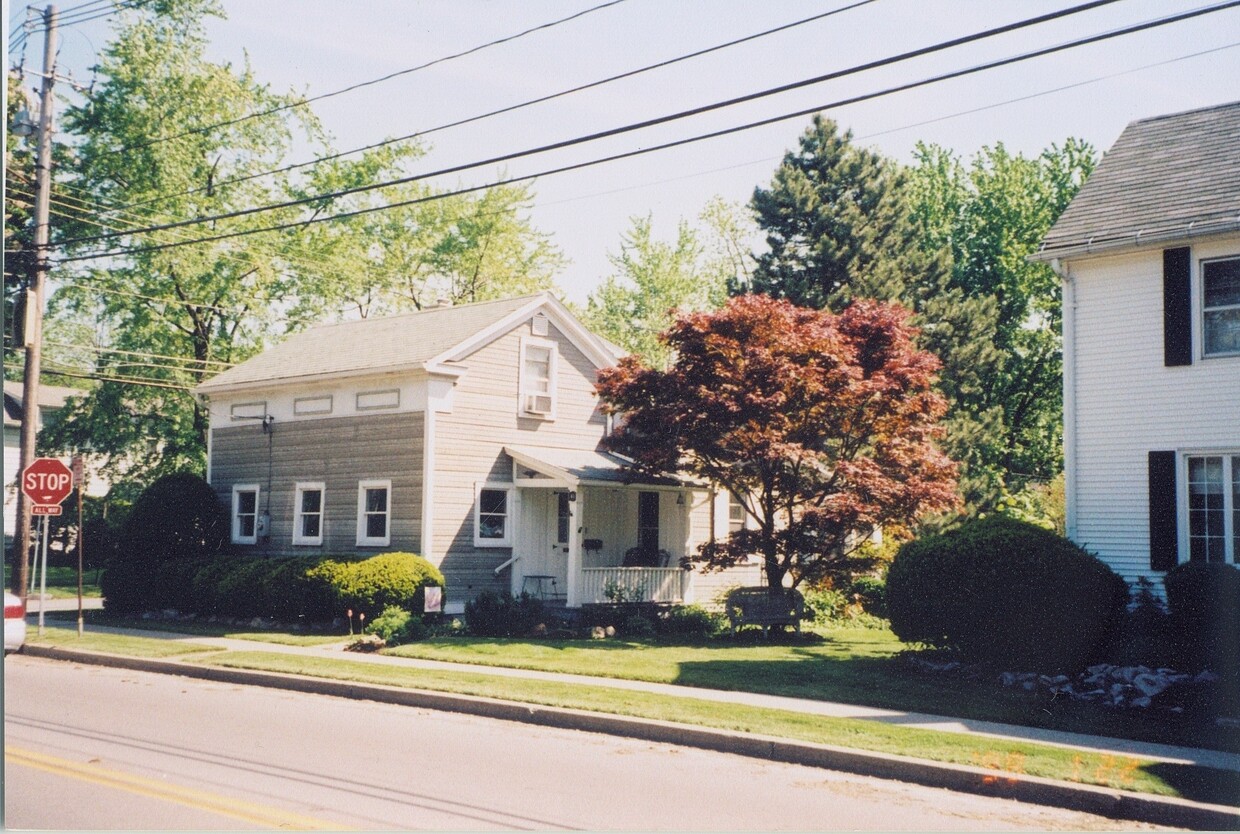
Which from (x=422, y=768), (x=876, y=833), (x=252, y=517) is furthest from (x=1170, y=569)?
(x=252, y=517)

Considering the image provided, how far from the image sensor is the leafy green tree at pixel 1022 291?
44.0 metres

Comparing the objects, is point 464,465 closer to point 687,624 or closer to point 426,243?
point 687,624

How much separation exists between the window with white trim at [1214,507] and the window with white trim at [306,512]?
17237 mm

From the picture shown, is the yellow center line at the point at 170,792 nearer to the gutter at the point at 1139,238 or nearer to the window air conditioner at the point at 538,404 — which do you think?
the gutter at the point at 1139,238

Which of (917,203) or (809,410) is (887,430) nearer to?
(809,410)

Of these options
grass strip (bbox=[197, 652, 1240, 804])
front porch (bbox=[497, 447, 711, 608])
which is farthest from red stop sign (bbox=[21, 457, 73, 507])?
front porch (bbox=[497, 447, 711, 608])

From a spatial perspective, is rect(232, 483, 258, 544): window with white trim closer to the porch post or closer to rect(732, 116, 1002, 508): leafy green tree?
the porch post

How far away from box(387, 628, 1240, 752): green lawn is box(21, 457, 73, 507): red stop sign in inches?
248

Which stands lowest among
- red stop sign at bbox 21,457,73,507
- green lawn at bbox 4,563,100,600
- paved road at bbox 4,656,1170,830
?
green lawn at bbox 4,563,100,600

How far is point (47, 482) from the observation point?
18078mm

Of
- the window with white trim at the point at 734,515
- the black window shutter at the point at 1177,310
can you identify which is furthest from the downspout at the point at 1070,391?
the window with white trim at the point at 734,515

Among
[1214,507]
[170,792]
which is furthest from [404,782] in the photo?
[1214,507]

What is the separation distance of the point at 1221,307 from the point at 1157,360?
1.08 m

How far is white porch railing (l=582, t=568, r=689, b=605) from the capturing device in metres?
22.0
